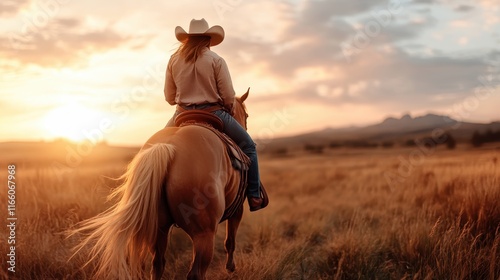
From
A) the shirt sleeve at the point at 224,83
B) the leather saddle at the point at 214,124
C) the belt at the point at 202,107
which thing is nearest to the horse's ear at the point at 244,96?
the shirt sleeve at the point at 224,83

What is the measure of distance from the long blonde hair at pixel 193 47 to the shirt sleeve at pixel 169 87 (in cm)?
22

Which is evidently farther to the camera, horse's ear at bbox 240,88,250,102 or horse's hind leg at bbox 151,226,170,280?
horse's ear at bbox 240,88,250,102

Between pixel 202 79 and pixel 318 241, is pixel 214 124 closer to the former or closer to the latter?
pixel 202 79

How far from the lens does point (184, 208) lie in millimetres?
4270

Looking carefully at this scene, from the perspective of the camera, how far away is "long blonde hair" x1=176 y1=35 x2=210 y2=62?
5.14 m

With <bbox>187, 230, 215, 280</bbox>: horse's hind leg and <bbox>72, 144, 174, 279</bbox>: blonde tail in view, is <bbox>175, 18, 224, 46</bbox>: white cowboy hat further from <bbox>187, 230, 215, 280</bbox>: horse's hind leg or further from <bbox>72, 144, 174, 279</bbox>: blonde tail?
<bbox>187, 230, 215, 280</bbox>: horse's hind leg

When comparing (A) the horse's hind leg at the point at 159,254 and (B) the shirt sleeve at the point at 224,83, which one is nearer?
(A) the horse's hind leg at the point at 159,254

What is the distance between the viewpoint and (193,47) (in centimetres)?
521

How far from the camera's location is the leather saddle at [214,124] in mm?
4840

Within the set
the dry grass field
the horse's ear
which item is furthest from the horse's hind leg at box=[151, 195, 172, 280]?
the horse's ear

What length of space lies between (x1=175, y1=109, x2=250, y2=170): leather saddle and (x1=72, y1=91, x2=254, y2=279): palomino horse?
336 millimetres

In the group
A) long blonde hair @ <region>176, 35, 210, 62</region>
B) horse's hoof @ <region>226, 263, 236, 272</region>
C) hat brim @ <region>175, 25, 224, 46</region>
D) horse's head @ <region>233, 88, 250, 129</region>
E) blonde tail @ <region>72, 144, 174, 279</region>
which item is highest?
hat brim @ <region>175, 25, 224, 46</region>

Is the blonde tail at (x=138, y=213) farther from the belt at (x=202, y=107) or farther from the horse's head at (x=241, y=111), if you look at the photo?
the horse's head at (x=241, y=111)

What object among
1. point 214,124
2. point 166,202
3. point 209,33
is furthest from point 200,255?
point 209,33
